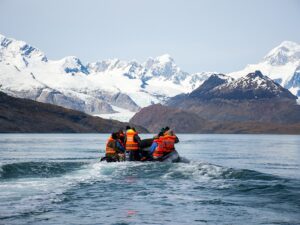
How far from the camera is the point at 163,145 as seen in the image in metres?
40.4

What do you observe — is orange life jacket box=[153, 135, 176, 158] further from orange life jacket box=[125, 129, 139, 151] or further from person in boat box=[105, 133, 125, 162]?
person in boat box=[105, 133, 125, 162]

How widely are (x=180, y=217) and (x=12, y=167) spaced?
61.6 feet

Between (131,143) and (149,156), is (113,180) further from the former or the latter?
(131,143)

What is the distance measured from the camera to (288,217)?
2042 centimetres

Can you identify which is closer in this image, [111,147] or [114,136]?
[111,147]

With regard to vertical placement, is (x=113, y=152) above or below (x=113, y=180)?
above

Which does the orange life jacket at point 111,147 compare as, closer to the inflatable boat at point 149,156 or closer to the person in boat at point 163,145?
the inflatable boat at point 149,156

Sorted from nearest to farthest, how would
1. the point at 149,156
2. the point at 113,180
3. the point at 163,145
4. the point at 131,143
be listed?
the point at 113,180, the point at 163,145, the point at 149,156, the point at 131,143

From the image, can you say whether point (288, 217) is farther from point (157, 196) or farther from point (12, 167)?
point (12, 167)

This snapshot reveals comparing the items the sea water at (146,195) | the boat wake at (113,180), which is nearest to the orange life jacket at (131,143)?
the boat wake at (113,180)

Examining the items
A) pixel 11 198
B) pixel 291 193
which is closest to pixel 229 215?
pixel 291 193

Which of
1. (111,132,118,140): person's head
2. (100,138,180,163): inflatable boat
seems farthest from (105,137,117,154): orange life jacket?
(100,138,180,163): inflatable boat

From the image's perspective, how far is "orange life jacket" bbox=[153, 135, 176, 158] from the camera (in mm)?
40250

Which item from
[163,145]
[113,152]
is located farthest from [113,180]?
[113,152]
